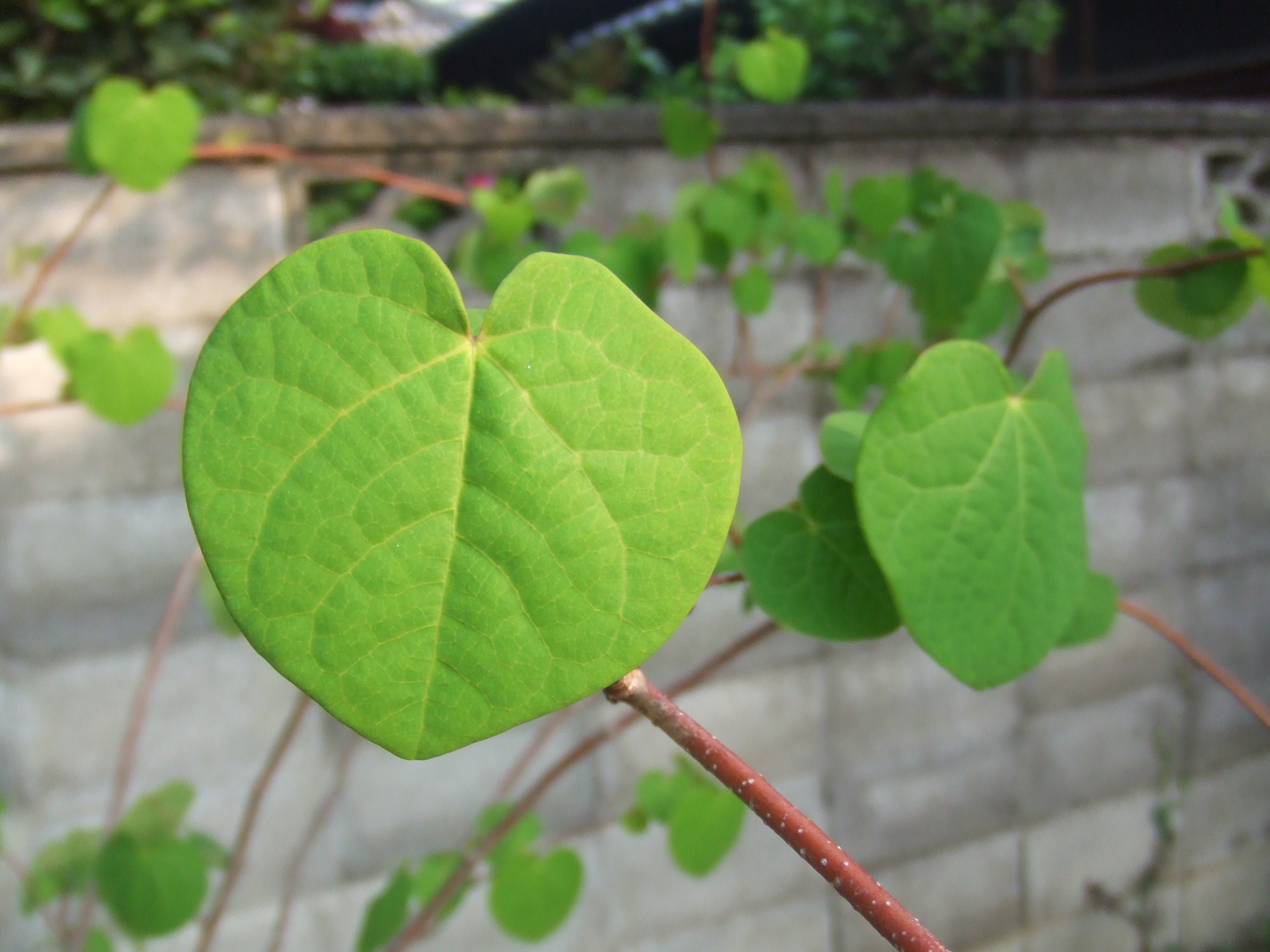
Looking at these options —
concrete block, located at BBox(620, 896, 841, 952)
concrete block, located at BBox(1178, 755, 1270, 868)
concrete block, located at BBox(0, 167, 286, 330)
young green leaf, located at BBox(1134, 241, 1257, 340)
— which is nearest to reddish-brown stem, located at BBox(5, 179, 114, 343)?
concrete block, located at BBox(0, 167, 286, 330)

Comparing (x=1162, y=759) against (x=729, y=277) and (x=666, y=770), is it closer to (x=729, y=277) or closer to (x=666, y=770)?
(x=666, y=770)

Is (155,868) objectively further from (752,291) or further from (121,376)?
(752,291)

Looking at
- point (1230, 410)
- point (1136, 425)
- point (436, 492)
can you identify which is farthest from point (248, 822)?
point (1230, 410)

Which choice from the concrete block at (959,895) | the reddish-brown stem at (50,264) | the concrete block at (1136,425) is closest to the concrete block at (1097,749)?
the concrete block at (959,895)

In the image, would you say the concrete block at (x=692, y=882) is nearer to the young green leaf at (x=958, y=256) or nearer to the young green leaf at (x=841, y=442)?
the young green leaf at (x=958, y=256)

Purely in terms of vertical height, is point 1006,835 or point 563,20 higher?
point 563,20

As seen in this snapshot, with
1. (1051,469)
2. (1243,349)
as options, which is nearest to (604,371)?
(1051,469)
